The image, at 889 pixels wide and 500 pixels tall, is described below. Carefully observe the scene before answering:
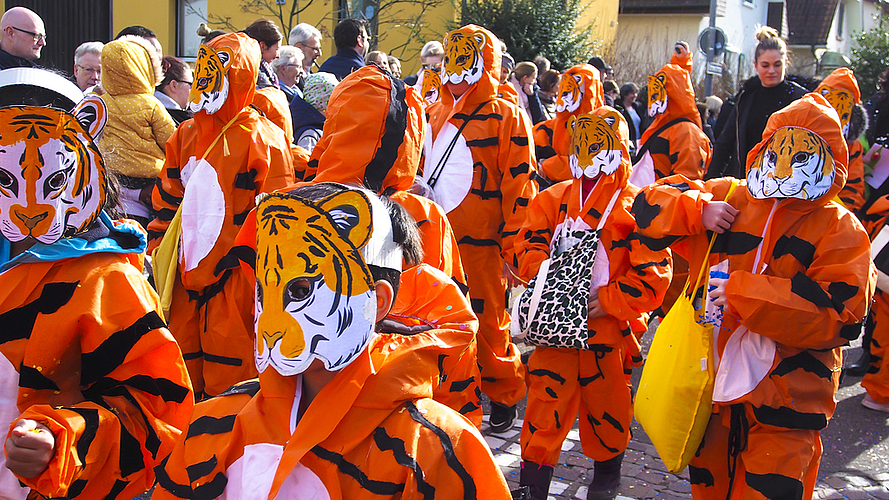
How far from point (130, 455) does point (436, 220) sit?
A: 1502 millimetres

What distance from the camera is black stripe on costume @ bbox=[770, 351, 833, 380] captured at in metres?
3.13

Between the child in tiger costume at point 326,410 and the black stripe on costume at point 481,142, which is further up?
→ the child in tiger costume at point 326,410

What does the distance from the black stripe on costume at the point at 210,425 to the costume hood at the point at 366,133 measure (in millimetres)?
1326

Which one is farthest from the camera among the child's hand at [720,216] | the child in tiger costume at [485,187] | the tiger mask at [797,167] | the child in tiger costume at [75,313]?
the child in tiger costume at [485,187]

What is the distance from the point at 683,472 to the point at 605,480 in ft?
2.57

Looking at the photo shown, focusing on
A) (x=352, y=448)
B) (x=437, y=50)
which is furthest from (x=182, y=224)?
(x=437, y=50)

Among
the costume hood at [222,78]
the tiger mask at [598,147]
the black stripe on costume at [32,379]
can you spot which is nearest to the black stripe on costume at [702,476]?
the tiger mask at [598,147]

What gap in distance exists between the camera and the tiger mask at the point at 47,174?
7.14 ft

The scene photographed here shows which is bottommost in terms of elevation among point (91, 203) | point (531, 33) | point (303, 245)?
point (531, 33)

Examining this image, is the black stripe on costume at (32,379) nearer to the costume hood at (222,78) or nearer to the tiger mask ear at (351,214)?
the tiger mask ear at (351,214)

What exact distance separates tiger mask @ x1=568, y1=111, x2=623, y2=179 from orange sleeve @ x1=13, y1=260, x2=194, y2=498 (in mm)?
2425

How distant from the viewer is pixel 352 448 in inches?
69.9

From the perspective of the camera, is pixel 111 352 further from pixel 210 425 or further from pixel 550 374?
pixel 550 374

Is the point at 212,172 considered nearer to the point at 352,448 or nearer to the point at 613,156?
the point at 613,156
